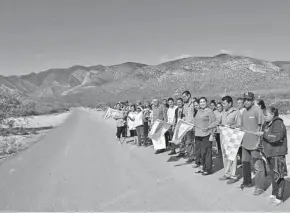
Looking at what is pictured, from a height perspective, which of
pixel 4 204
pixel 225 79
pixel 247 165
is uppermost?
pixel 225 79

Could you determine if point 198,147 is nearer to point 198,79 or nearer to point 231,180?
point 231,180

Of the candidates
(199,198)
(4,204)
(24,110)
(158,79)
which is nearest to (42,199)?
(4,204)

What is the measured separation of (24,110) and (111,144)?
32.5 feet

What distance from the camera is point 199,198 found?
662 centimetres

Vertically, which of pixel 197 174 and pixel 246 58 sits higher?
pixel 246 58

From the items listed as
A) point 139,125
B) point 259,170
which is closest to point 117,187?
point 259,170

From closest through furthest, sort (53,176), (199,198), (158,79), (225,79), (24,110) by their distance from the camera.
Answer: (199,198) → (53,176) → (24,110) → (225,79) → (158,79)

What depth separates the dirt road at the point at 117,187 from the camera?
639 cm

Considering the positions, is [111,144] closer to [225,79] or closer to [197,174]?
[197,174]

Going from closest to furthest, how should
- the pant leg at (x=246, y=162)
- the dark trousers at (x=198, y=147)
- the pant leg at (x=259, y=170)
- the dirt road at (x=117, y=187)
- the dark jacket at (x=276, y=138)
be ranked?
1. the dark jacket at (x=276, y=138)
2. the dirt road at (x=117, y=187)
3. the pant leg at (x=259, y=170)
4. the pant leg at (x=246, y=162)
5. the dark trousers at (x=198, y=147)

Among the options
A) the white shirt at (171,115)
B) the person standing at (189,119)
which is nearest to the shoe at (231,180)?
the person standing at (189,119)

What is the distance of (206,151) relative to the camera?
8125 mm

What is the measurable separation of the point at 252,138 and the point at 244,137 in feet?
0.70

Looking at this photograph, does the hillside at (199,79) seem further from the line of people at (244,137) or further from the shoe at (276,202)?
the shoe at (276,202)
